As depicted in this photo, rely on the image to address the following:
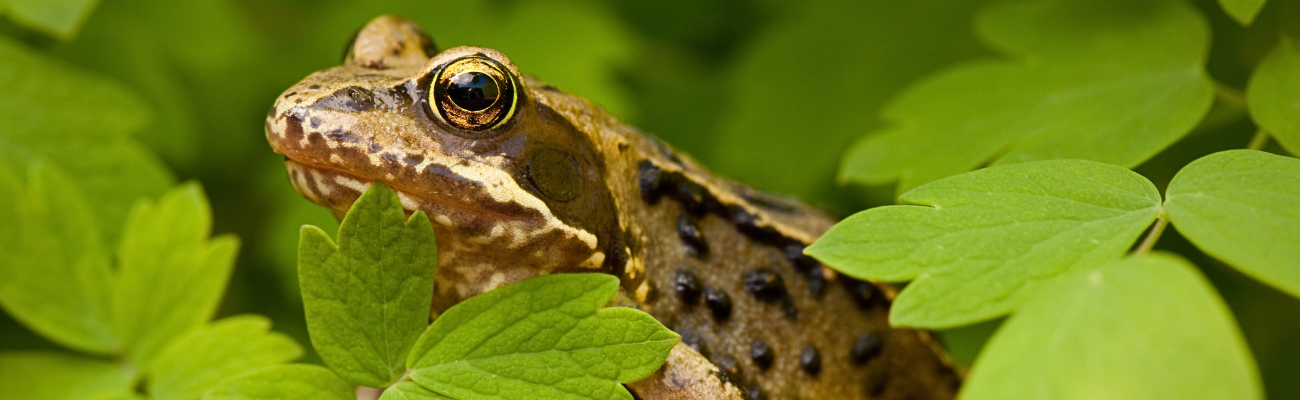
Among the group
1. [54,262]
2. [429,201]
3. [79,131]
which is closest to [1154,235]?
[429,201]

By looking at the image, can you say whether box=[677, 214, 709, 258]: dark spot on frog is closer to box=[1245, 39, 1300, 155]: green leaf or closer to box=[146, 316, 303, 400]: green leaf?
box=[146, 316, 303, 400]: green leaf

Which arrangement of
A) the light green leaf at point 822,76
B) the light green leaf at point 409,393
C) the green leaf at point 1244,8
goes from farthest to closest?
the light green leaf at point 822,76, the green leaf at point 1244,8, the light green leaf at point 409,393

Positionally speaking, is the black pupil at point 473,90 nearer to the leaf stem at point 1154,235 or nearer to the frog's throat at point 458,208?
the frog's throat at point 458,208

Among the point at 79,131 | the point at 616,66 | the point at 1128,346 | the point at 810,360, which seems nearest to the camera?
the point at 1128,346

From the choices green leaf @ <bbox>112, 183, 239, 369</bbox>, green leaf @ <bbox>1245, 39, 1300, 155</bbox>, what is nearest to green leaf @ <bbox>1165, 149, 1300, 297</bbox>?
green leaf @ <bbox>1245, 39, 1300, 155</bbox>

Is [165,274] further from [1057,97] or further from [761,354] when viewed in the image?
[1057,97]

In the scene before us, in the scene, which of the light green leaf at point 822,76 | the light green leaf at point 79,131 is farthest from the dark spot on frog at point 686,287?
the light green leaf at point 79,131
